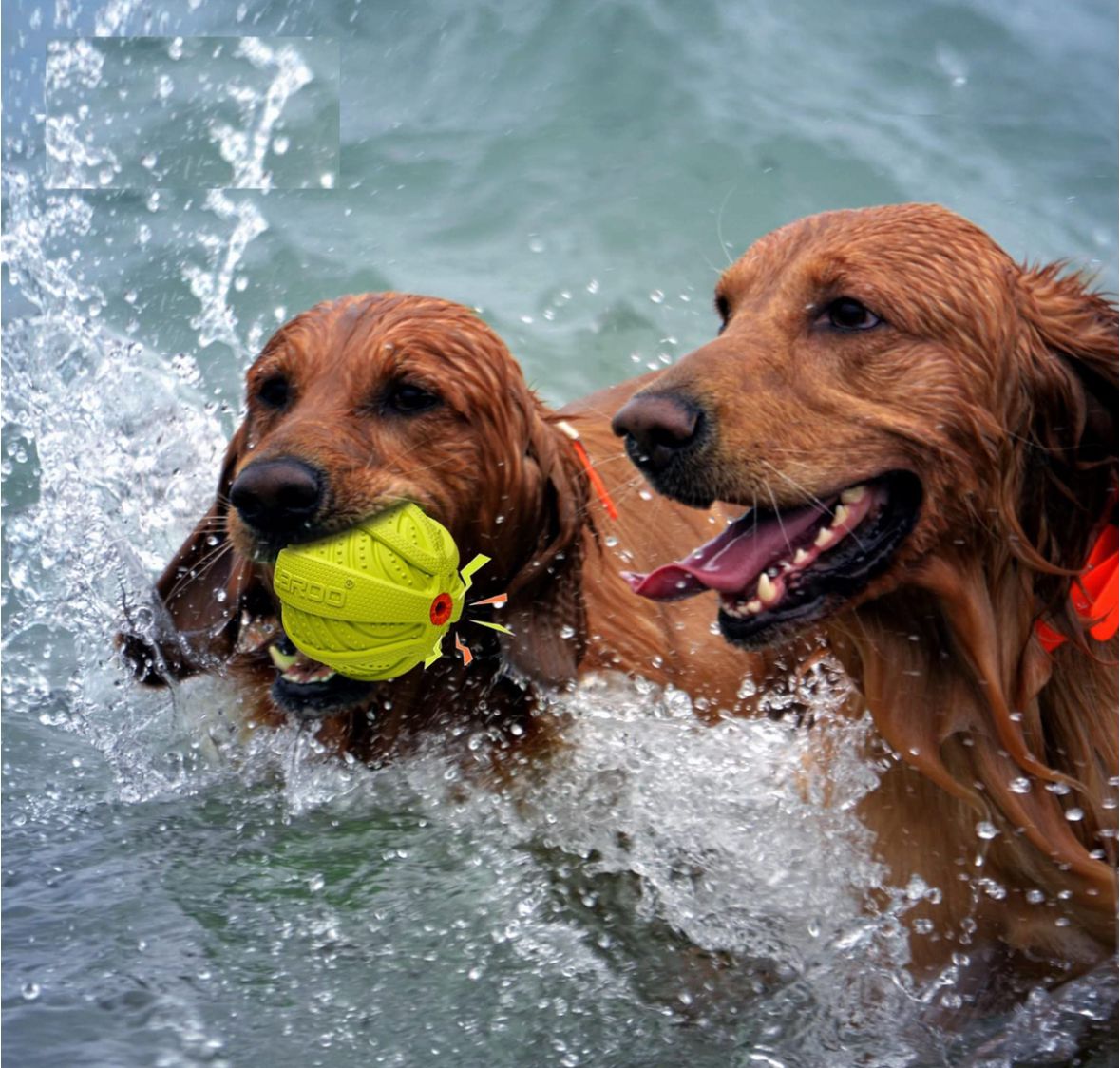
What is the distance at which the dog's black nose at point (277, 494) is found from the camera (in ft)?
11.8

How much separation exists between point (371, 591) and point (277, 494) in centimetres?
34

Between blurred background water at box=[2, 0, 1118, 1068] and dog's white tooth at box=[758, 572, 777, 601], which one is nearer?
dog's white tooth at box=[758, 572, 777, 601]

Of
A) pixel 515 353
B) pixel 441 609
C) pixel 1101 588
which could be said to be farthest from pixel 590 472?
pixel 515 353

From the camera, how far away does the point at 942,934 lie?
3.53 meters

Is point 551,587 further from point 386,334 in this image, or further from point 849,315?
point 849,315

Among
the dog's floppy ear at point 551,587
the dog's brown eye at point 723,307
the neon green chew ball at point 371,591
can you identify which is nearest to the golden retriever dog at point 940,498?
the dog's brown eye at point 723,307

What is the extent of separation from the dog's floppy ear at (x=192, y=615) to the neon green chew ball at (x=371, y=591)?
2.83 ft

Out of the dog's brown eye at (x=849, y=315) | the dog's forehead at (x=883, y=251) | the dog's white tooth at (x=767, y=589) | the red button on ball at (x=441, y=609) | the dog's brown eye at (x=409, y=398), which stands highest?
the dog's forehead at (x=883, y=251)

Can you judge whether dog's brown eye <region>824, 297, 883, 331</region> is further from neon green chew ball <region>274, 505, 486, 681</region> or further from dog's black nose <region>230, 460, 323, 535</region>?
dog's black nose <region>230, 460, 323, 535</region>

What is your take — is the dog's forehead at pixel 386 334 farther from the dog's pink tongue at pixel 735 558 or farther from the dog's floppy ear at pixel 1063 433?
the dog's floppy ear at pixel 1063 433

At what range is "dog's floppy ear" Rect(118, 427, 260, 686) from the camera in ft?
15.1

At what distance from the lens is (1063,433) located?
3.18 metres

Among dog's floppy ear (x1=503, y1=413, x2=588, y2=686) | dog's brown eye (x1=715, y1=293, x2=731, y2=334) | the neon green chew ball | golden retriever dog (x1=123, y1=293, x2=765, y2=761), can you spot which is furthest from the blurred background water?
dog's brown eye (x1=715, y1=293, x2=731, y2=334)

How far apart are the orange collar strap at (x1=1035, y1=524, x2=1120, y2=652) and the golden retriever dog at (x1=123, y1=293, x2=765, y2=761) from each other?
1625 mm
